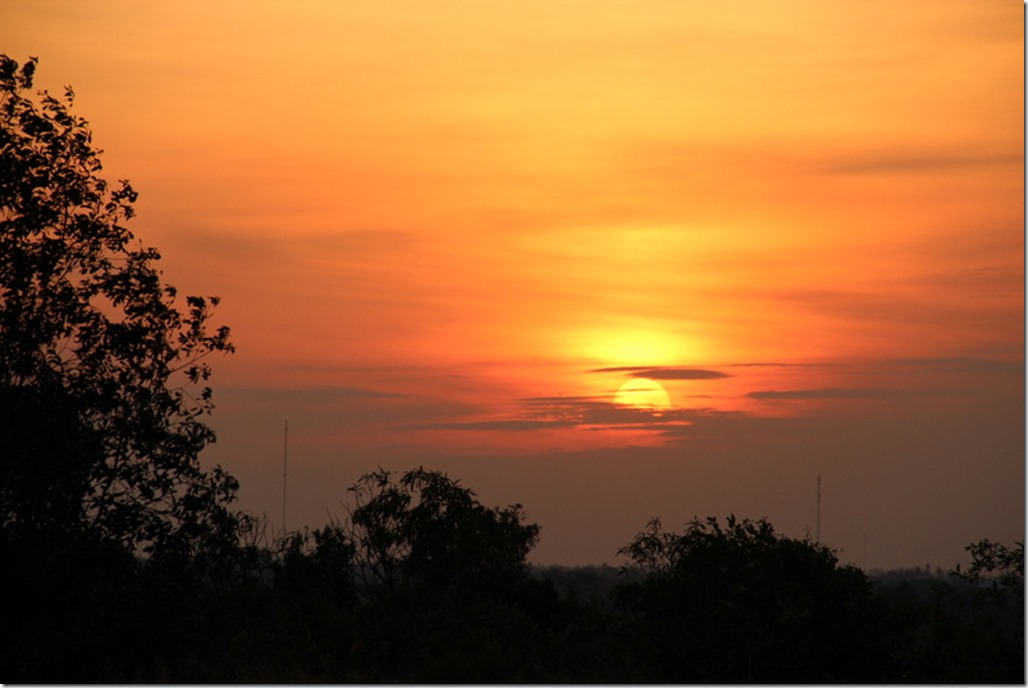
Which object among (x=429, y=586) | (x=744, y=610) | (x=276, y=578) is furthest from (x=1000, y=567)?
(x=276, y=578)

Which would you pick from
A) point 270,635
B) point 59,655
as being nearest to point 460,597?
point 270,635

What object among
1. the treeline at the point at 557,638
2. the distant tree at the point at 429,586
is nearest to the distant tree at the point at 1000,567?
the treeline at the point at 557,638

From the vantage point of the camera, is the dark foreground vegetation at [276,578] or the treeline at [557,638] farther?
the treeline at [557,638]

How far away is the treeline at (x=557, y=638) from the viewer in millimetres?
30891

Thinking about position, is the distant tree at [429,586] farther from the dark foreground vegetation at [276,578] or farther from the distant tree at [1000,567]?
the distant tree at [1000,567]

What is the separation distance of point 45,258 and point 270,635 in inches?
1050

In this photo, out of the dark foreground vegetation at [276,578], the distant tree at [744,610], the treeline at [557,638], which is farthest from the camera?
the distant tree at [744,610]

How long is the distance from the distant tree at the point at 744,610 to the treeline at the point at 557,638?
0.04 m

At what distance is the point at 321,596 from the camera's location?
46.3 meters

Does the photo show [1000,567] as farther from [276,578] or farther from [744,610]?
[276,578]

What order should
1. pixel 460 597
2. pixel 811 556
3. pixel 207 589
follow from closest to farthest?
pixel 207 589 < pixel 811 556 < pixel 460 597

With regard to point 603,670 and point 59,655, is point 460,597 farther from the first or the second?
point 59,655

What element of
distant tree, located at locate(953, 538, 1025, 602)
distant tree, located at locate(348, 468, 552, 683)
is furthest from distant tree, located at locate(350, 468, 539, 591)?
distant tree, located at locate(953, 538, 1025, 602)

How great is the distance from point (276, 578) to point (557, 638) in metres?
11.3
